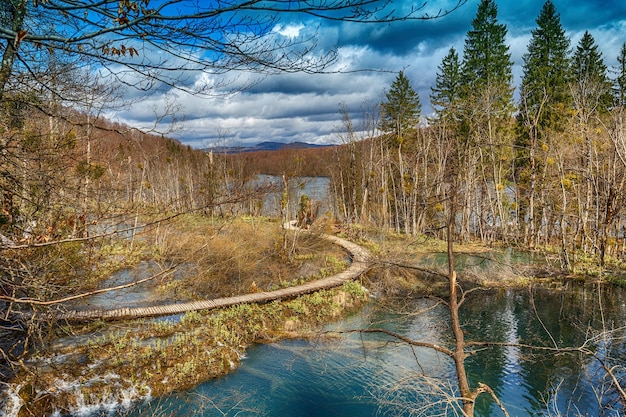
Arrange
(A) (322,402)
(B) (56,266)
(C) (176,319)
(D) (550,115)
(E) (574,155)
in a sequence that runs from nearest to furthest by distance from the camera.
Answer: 1. (B) (56,266)
2. (A) (322,402)
3. (C) (176,319)
4. (E) (574,155)
5. (D) (550,115)

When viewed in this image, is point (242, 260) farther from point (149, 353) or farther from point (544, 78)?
point (544, 78)

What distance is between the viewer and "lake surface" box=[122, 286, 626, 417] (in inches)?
317

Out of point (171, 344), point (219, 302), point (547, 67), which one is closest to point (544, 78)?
point (547, 67)

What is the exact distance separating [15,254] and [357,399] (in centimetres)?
654

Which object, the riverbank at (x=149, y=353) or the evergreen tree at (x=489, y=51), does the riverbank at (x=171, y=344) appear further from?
the evergreen tree at (x=489, y=51)

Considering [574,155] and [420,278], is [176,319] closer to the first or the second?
[420,278]

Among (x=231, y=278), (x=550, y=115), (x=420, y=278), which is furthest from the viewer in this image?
(x=550, y=115)

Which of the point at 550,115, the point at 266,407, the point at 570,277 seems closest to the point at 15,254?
the point at 266,407

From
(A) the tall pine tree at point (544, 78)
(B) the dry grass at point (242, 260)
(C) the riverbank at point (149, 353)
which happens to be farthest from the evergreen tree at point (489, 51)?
(C) the riverbank at point (149, 353)

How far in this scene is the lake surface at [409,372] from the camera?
8.05 meters

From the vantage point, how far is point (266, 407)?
8.15 metres

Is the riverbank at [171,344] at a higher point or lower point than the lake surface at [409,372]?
higher

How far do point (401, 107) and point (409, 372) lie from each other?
2731 cm

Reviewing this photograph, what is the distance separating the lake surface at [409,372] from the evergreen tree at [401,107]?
20.5 m
